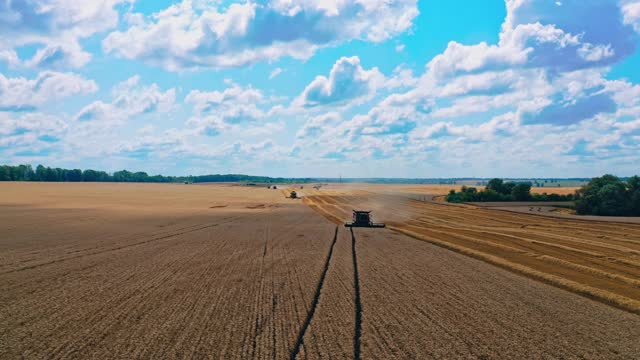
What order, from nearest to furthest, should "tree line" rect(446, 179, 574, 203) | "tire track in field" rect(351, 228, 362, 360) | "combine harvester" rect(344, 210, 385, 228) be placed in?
"tire track in field" rect(351, 228, 362, 360) → "combine harvester" rect(344, 210, 385, 228) → "tree line" rect(446, 179, 574, 203)

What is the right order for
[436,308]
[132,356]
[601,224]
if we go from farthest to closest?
1. [601,224]
2. [436,308]
3. [132,356]

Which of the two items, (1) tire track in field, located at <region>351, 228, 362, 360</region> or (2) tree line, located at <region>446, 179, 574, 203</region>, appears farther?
(2) tree line, located at <region>446, 179, 574, 203</region>

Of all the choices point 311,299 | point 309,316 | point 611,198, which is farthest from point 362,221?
point 611,198

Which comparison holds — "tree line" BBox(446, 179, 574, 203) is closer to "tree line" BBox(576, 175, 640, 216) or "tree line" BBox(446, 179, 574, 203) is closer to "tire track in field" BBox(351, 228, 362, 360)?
"tree line" BBox(576, 175, 640, 216)

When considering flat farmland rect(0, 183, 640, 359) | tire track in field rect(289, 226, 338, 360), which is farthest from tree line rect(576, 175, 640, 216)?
tire track in field rect(289, 226, 338, 360)

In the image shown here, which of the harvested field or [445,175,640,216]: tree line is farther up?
[445,175,640,216]: tree line

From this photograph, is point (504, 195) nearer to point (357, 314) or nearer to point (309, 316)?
point (357, 314)

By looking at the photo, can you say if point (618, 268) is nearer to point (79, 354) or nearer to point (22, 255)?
point (79, 354)

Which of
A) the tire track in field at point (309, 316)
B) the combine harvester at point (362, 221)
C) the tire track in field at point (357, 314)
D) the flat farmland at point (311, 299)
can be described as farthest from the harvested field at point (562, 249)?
the tire track in field at point (309, 316)

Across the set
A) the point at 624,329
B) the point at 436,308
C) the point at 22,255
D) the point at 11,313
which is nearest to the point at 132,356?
the point at 11,313
